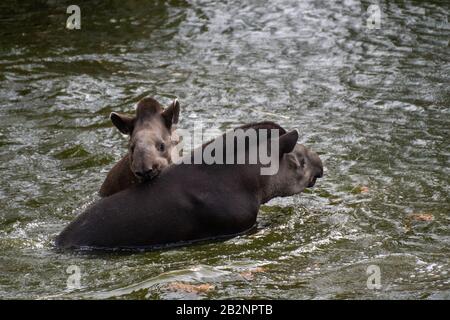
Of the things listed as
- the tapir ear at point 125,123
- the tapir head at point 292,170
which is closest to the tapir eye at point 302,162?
the tapir head at point 292,170

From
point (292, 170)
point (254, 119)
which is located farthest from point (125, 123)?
point (254, 119)

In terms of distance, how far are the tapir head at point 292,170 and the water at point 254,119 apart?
284 mm

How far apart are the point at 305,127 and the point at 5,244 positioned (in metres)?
4.86

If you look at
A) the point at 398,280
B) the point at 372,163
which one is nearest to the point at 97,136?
the point at 372,163

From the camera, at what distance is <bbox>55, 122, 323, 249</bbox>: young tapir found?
9.27m

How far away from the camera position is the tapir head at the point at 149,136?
9500 millimetres

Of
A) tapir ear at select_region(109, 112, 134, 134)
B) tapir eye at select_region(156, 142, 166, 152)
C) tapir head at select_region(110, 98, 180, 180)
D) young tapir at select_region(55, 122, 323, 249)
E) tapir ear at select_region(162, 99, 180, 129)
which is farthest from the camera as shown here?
tapir ear at select_region(162, 99, 180, 129)

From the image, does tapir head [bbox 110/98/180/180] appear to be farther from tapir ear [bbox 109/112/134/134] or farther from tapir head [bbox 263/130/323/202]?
tapir head [bbox 263/130/323/202]

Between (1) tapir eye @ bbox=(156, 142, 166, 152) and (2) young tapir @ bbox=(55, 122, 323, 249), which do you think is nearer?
(2) young tapir @ bbox=(55, 122, 323, 249)

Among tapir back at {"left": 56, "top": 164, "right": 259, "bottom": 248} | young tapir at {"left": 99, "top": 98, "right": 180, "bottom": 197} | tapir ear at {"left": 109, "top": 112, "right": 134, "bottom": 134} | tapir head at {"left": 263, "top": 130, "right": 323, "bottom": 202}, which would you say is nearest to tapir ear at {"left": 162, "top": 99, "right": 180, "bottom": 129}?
young tapir at {"left": 99, "top": 98, "right": 180, "bottom": 197}

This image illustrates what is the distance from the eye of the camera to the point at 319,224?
32.6 feet

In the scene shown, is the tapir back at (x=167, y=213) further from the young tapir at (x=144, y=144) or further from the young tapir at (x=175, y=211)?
the young tapir at (x=144, y=144)
